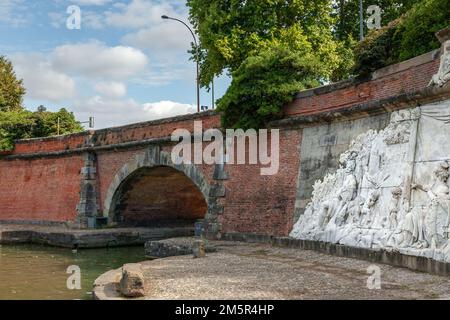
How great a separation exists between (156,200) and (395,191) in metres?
15.1

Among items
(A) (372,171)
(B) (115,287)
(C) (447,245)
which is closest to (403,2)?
(A) (372,171)

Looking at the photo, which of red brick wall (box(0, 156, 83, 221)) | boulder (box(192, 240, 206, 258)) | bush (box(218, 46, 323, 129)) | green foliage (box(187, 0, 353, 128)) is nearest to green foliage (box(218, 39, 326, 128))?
bush (box(218, 46, 323, 129))

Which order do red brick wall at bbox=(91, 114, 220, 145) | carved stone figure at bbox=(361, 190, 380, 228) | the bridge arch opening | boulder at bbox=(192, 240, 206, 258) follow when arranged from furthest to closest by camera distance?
the bridge arch opening < red brick wall at bbox=(91, 114, 220, 145) < boulder at bbox=(192, 240, 206, 258) < carved stone figure at bbox=(361, 190, 380, 228)

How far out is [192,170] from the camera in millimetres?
18406

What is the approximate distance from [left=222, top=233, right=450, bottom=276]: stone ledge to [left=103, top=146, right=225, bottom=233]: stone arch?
1.68m

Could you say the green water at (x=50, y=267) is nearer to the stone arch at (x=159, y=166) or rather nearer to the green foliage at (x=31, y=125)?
the stone arch at (x=159, y=166)

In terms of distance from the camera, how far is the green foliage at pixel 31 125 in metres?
30.4

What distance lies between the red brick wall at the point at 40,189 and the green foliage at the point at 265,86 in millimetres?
10557

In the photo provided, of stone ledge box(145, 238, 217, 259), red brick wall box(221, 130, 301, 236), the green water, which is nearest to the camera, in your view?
the green water

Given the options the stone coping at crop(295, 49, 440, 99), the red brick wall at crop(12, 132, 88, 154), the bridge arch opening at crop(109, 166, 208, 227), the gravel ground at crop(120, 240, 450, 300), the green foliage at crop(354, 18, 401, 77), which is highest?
the green foliage at crop(354, 18, 401, 77)

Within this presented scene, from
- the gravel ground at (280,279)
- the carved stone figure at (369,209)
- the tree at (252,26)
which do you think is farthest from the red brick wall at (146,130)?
the carved stone figure at (369,209)

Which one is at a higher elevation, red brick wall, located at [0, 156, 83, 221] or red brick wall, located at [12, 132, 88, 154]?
red brick wall, located at [12, 132, 88, 154]

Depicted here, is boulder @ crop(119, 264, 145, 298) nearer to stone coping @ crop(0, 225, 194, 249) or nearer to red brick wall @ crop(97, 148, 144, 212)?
stone coping @ crop(0, 225, 194, 249)

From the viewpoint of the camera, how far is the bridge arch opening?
73.0 ft
